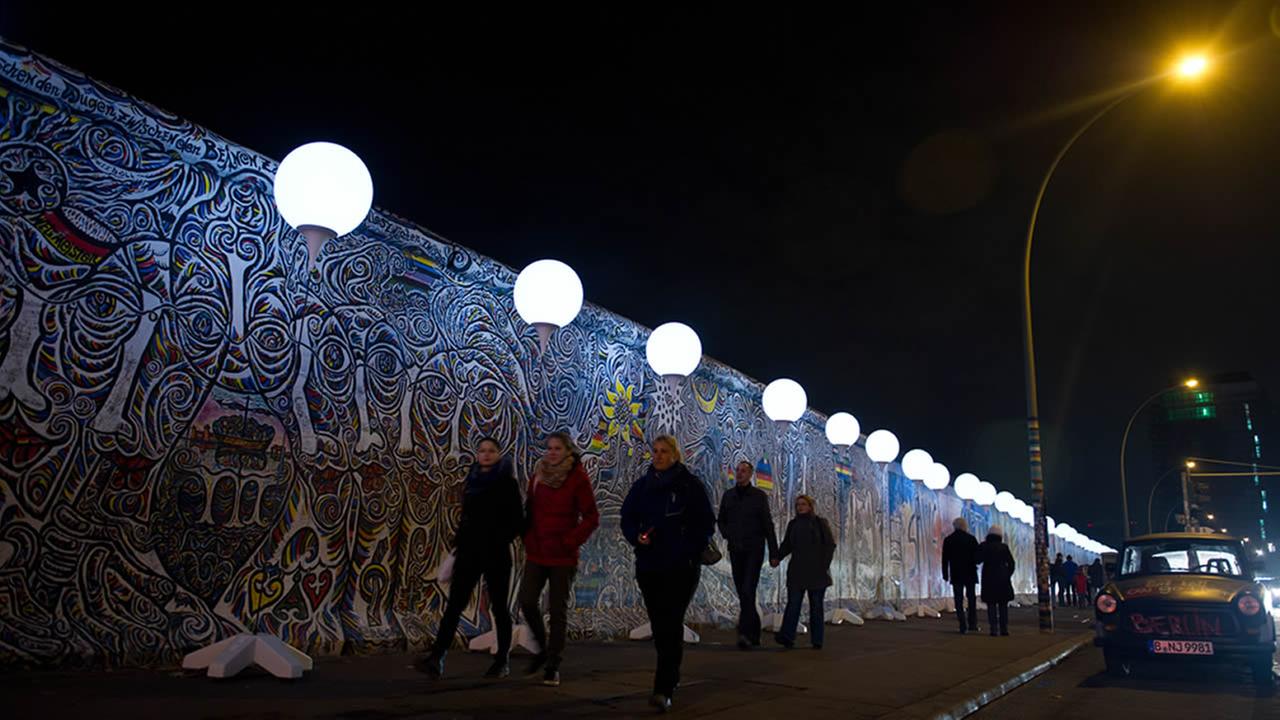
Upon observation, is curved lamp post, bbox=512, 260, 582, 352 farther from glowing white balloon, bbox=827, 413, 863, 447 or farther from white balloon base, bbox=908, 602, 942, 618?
white balloon base, bbox=908, 602, 942, 618

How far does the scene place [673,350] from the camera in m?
12.0

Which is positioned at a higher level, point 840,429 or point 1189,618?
point 840,429

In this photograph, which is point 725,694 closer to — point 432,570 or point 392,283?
point 432,570

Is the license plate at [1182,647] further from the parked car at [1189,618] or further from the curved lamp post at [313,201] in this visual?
the curved lamp post at [313,201]

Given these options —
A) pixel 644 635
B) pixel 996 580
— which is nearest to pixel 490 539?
pixel 644 635

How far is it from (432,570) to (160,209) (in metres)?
3.88

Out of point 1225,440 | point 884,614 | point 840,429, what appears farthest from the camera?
point 1225,440

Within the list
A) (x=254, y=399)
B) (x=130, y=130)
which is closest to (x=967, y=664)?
(x=254, y=399)

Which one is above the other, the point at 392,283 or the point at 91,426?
the point at 392,283

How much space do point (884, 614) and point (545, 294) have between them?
501 inches

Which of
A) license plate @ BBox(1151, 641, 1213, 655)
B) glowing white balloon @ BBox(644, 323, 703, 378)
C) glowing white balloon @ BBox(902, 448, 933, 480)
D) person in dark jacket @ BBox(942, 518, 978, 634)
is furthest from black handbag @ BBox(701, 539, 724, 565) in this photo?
glowing white balloon @ BBox(902, 448, 933, 480)

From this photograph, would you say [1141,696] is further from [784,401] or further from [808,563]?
[784,401]

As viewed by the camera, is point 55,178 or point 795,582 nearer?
point 55,178

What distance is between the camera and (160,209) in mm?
6344
